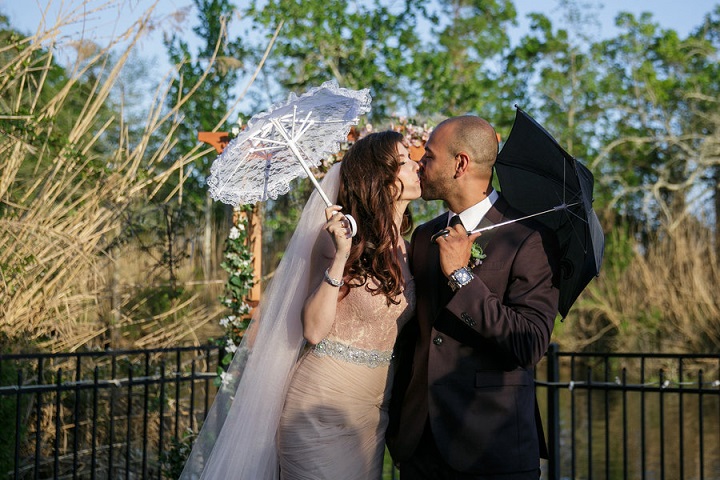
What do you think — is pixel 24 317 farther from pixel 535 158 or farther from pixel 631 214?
pixel 631 214

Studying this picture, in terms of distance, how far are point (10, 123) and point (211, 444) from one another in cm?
314

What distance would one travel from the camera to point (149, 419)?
21.1ft

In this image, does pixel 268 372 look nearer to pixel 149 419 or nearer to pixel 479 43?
pixel 149 419

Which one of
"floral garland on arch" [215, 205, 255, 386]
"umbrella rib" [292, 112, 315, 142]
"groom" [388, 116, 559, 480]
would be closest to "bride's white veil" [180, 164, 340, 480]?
"umbrella rib" [292, 112, 315, 142]

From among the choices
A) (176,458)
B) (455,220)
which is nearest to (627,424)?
(176,458)

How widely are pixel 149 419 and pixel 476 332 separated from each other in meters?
4.15

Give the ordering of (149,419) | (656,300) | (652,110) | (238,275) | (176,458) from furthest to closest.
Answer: (652,110), (656,300), (149,419), (238,275), (176,458)

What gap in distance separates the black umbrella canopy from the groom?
0.20 ft

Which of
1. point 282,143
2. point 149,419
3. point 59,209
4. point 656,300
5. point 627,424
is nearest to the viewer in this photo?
point 282,143

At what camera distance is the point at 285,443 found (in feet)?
10.9

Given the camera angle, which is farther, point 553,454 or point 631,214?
point 631,214

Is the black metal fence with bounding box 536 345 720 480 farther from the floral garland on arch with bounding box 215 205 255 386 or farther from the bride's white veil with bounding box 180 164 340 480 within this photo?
the bride's white veil with bounding box 180 164 340 480

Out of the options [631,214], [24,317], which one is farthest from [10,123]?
[631,214]

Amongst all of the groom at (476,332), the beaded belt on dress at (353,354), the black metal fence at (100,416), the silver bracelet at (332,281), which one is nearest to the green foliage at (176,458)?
the black metal fence at (100,416)
